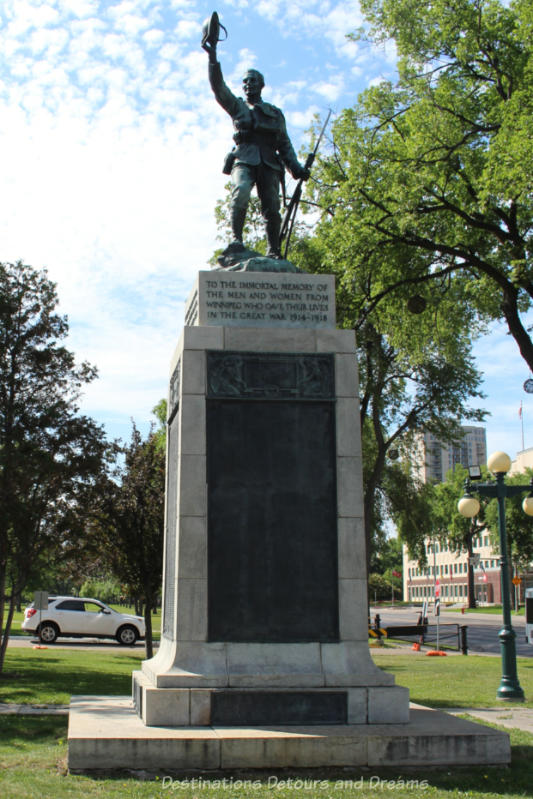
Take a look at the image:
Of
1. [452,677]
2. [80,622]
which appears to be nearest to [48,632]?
[80,622]

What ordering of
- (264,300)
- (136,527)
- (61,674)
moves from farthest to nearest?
1. (136,527)
2. (61,674)
3. (264,300)

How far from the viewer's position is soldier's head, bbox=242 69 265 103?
1091 centimetres

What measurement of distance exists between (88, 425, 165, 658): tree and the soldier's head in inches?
488

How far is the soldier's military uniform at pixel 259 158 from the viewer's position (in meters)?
10.6

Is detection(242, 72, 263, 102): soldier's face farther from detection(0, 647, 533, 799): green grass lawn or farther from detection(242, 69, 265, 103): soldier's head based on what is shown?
detection(0, 647, 533, 799): green grass lawn

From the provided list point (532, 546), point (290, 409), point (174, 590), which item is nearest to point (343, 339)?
point (290, 409)

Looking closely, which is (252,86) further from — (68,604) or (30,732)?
(68,604)

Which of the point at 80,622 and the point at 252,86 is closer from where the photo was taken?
the point at 252,86

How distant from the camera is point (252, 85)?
35.8 ft

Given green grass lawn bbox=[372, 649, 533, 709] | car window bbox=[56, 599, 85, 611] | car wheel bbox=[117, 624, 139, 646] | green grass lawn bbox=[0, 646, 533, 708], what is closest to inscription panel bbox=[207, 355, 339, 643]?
green grass lawn bbox=[372, 649, 533, 709]

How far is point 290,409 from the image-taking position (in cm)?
924

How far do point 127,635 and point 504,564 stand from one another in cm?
1956

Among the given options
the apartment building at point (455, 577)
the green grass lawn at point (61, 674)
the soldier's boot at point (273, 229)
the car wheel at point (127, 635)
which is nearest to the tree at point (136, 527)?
the green grass lawn at point (61, 674)

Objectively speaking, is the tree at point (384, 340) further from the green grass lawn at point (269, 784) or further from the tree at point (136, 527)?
the green grass lawn at point (269, 784)
